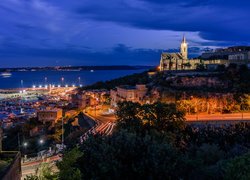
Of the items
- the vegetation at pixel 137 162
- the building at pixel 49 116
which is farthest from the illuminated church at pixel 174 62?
the vegetation at pixel 137 162

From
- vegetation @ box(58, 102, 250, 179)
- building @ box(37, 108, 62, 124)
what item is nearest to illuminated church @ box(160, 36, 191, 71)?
building @ box(37, 108, 62, 124)

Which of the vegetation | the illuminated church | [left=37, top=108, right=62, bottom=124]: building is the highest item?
the illuminated church

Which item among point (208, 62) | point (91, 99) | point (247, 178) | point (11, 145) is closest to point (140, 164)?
point (247, 178)

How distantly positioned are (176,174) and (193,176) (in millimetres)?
1286

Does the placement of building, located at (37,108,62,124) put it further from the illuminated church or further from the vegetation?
the illuminated church

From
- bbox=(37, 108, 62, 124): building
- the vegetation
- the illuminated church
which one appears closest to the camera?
the vegetation

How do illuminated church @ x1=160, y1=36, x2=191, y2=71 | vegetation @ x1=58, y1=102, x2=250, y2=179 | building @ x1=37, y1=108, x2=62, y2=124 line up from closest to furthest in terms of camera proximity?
vegetation @ x1=58, y1=102, x2=250, y2=179
building @ x1=37, y1=108, x2=62, y2=124
illuminated church @ x1=160, y1=36, x2=191, y2=71

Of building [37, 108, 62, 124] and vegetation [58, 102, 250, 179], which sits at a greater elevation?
vegetation [58, 102, 250, 179]

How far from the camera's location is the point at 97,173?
1188cm

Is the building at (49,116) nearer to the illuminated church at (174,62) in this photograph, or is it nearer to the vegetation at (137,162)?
the vegetation at (137,162)

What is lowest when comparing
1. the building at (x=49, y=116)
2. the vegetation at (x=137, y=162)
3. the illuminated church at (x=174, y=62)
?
the building at (x=49, y=116)

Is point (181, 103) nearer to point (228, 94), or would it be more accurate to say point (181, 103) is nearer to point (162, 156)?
point (228, 94)

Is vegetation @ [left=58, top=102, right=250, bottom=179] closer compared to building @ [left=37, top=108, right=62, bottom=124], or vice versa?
vegetation @ [left=58, top=102, right=250, bottom=179]

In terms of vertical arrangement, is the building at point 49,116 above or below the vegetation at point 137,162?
below
